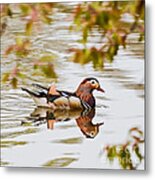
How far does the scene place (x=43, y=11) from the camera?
2182mm

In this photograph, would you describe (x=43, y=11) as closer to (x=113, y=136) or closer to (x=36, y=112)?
(x=36, y=112)

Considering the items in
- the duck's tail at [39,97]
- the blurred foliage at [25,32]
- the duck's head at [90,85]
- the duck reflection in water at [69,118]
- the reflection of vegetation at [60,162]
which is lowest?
the reflection of vegetation at [60,162]

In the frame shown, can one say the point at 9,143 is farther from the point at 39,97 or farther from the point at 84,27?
the point at 84,27

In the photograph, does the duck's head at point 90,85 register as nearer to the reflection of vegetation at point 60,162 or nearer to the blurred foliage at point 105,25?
the blurred foliage at point 105,25

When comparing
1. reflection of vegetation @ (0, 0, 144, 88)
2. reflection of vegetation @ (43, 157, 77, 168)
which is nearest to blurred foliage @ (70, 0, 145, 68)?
reflection of vegetation @ (0, 0, 144, 88)

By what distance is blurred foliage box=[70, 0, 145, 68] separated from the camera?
2125 mm

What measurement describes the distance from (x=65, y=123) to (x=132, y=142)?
8.9 inches

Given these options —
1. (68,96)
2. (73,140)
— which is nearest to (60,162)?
(73,140)

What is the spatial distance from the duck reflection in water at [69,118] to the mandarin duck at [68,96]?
17 millimetres

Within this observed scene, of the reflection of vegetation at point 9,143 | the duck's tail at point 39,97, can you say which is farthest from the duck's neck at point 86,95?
the reflection of vegetation at point 9,143

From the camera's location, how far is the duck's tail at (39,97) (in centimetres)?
219

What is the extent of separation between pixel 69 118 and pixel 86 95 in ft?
0.31

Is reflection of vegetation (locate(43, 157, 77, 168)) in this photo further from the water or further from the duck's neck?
the duck's neck

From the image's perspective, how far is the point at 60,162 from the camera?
85.4 inches
